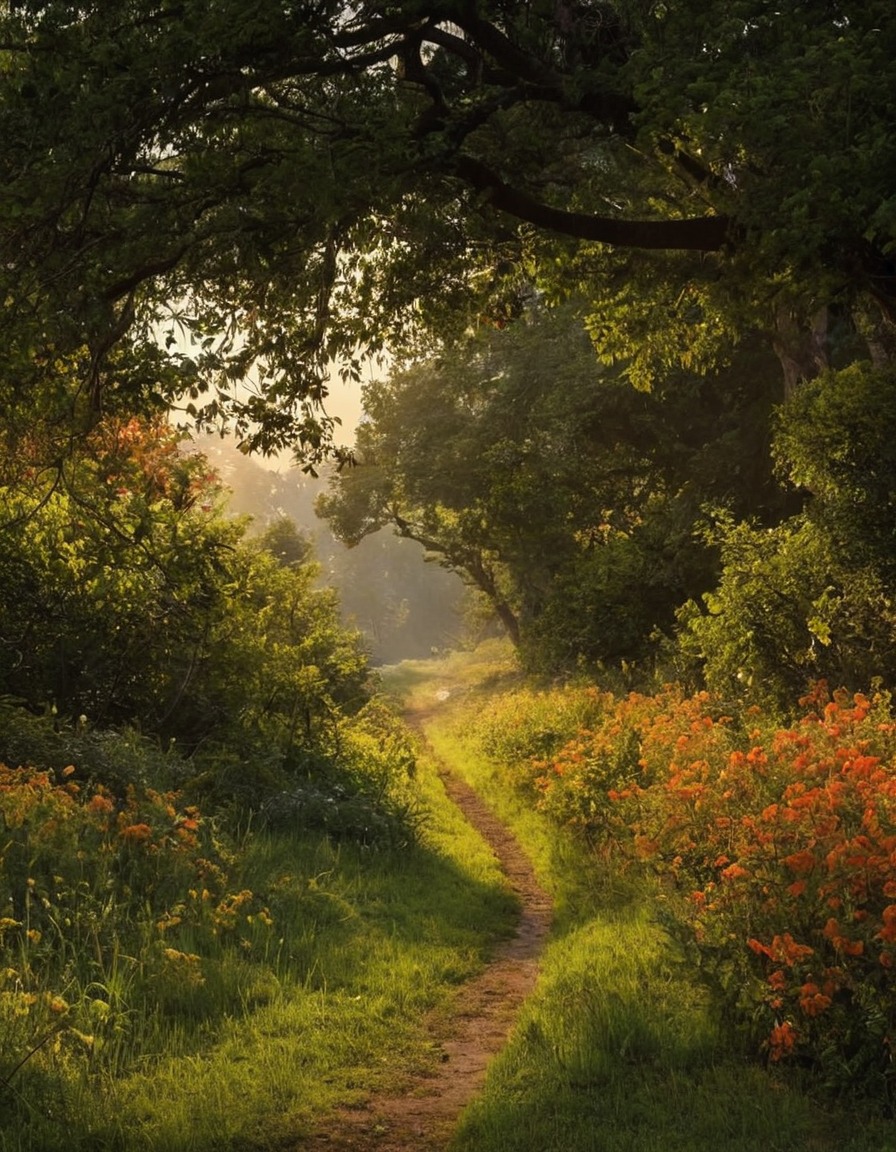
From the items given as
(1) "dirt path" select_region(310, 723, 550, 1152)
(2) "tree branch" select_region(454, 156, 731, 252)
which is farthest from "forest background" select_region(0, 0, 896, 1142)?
(1) "dirt path" select_region(310, 723, 550, 1152)

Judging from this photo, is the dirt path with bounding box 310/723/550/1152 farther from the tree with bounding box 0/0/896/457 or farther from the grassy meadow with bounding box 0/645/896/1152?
the tree with bounding box 0/0/896/457

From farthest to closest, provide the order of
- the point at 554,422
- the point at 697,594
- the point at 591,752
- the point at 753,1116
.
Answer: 1. the point at 554,422
2. the point at 697,594
3. the point at 591,752
4. the point at 753,1116

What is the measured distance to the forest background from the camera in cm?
730

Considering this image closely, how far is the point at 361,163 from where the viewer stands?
8.08 meters

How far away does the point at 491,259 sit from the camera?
11.4m

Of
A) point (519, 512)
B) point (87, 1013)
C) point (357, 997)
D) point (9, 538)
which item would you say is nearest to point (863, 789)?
point (357, 997)

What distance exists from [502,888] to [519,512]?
1793 cm

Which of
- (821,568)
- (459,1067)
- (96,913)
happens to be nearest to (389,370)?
(821,568)

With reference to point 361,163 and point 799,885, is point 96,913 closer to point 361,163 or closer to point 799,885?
point 799,885

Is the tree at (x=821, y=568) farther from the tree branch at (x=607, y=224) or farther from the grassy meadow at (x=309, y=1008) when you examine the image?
the grassy meadow at (x=309, y=1008)

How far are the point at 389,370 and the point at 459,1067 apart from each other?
24.0ft

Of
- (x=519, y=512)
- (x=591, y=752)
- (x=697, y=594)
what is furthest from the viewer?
(x=519, y=512)

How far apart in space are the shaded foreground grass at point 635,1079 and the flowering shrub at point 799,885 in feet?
0.95

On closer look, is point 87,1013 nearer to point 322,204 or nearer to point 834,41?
point 322,204
